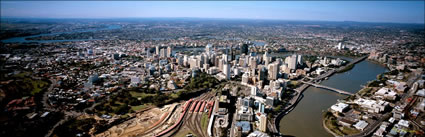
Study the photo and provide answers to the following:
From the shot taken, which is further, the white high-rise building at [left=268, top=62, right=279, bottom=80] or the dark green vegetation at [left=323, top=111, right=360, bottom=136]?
the white high-rise building at [left=268, top=62, right=279, bottom=80]

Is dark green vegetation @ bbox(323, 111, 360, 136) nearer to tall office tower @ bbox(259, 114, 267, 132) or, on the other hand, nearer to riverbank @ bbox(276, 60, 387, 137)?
riverbank @ bbox(276, 60, 387, 137)

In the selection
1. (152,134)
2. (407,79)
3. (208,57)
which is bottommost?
(152,134)

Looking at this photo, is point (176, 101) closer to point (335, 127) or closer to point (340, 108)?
point (335, 127)

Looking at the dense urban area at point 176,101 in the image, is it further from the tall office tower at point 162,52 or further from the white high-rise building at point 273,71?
the tall office tower at point 162,52

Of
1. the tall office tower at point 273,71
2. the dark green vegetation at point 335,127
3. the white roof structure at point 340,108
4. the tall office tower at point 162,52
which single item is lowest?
the dark green vegetation at point 335,127

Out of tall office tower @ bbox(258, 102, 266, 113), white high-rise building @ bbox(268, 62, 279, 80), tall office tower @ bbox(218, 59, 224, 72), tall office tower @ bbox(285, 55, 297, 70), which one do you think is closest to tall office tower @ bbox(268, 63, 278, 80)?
white high-rise building @ bbox(268, 62, 279, 80)

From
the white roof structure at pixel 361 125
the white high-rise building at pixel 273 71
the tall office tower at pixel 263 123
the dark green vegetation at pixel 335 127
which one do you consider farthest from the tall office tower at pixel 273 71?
the tall office tower at pixel 263 123

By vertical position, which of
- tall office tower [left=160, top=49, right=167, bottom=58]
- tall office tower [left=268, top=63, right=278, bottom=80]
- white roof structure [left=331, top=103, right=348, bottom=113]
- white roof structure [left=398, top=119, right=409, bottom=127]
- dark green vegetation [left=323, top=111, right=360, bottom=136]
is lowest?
dark green vegetation [left=323, top=111, right=360, bottom=136]

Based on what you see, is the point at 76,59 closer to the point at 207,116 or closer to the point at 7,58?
the point at 207,116

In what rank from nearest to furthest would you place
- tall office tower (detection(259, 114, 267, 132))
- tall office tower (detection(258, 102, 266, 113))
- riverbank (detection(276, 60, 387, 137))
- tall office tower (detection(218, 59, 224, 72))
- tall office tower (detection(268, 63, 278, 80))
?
tall office tower (detection(259, 114, 267, 132)) < riverbank (detection(276, 60, 387, 137)) < tall office tower (detection(258, 102, 266, 113)) < tall office tower (detection(268, 63, 278, 80)) < tall office tower (detection(218, 59, 224, 72))

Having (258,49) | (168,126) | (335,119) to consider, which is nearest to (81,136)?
(168,126)

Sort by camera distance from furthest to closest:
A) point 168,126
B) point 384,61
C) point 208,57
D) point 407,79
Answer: point 384,61 → point 208,57 → point 407,79 → point 168,126
